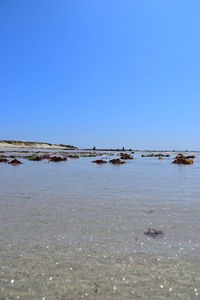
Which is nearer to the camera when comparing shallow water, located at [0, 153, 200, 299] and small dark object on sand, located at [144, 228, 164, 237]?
shallow water, located at [0, 153, 200, 299]

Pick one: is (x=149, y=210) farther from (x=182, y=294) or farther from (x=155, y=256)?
(x=182, y=294)

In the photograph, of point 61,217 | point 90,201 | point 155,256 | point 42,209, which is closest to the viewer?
point 155,256

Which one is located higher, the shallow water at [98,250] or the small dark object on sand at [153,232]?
the shallow water at [98,250]

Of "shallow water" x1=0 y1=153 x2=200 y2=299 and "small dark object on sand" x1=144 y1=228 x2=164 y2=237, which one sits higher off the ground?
"shallow water" x1=0 y1=153 x2=200 y2=299

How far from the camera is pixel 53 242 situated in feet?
11.8

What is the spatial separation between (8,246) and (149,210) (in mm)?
3271

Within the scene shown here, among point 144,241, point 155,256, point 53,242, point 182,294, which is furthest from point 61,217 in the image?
point 182,294

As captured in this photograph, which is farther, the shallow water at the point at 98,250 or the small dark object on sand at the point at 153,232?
the small dark object on sand at the point at 153,232

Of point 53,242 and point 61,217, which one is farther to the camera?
point 61,217

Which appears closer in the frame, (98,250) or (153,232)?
(98,250)

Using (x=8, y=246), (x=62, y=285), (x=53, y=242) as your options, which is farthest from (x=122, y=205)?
(x=62, y=285)

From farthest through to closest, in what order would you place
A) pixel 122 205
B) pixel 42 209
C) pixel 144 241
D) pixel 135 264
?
pixel 122 205 → pixel 42 209 → pixel 144 241 → pixel 135 264

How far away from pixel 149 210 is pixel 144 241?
78.2 inches

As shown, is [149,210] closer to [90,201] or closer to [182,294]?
[90,201]
